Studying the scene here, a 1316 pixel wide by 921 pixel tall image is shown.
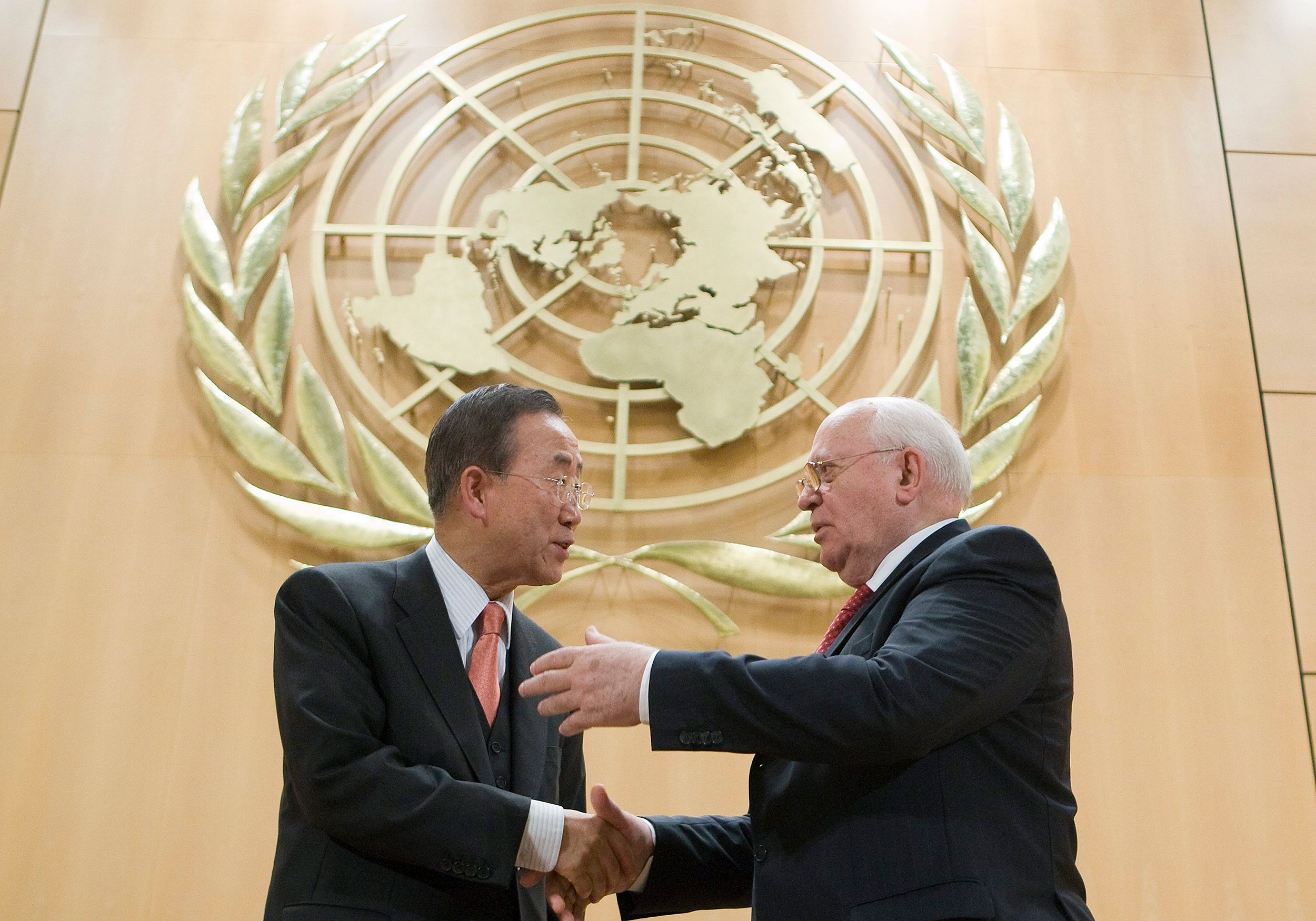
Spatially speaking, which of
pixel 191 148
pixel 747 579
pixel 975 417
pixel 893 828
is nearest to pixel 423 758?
pixel 893 828

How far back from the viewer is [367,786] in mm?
1746

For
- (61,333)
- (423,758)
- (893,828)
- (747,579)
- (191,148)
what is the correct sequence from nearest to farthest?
(893,828) → (423,758) → (747,579) → (61,333) → (191,148)

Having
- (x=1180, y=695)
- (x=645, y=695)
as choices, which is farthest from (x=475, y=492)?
(x=1180, y=695)

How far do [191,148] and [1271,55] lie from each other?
3469 millimetres

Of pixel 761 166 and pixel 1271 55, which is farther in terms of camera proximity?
pixel 1271 55

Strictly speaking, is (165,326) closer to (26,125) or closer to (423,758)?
(26,125)

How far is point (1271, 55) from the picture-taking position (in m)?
3.90

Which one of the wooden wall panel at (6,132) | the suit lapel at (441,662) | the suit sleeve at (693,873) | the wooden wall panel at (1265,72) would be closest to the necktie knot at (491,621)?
the suit lapel at (441,662)

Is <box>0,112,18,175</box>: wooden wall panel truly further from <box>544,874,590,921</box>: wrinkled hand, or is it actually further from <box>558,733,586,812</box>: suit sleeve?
<box>544,874,590,921</box>: wrinkled hand

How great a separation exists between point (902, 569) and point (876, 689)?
387mm

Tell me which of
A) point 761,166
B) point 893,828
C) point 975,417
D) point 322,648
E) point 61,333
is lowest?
point 893,828

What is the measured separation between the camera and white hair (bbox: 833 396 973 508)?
2.09 metres

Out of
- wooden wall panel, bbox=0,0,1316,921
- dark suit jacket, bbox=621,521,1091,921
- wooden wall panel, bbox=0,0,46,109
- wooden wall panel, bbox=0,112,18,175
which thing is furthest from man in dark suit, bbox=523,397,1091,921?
wooden wall panel, bbox=0,0,46,109

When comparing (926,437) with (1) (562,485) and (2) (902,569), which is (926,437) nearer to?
(2) (902,569)
